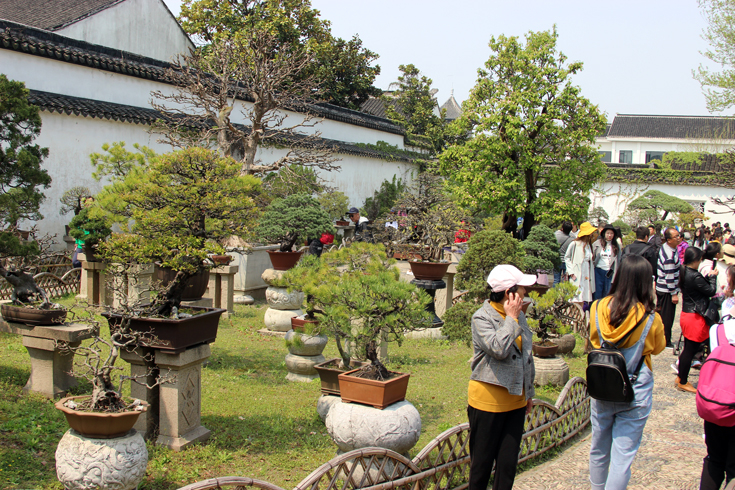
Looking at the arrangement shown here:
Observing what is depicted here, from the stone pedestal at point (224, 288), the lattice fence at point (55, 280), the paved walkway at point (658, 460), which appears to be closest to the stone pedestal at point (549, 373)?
the paved walkway at point (658, 460)

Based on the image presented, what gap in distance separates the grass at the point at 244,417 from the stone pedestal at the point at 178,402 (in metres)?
0.09

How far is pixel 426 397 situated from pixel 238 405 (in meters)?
1.83

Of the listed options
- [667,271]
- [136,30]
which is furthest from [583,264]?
[136,30]

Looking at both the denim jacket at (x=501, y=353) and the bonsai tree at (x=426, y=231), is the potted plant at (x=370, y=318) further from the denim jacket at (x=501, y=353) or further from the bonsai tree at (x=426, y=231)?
the bonsai tree at (x=426, y=231)

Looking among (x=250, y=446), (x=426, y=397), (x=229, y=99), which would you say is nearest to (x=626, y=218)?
(x=229, y=99)

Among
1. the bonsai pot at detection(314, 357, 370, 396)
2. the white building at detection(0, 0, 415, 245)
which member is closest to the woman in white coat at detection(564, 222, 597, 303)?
the bonsai pot at detection(314, 357, 370, 396)

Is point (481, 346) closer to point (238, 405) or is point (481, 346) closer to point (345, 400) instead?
point (345, 400)

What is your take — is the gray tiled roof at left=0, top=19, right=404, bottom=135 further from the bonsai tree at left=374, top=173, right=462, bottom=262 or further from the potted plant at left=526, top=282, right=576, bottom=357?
the potted plant at left=526, top=282, right=576, bottom=357

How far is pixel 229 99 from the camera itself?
16.8m

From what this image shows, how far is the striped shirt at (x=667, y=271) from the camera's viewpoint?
7.55 meters

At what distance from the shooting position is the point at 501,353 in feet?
10.3

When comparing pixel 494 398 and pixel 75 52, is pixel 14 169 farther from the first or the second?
pixel 75 52

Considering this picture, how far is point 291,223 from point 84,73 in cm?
723

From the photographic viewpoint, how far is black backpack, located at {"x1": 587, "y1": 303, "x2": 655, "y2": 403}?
126 inches
